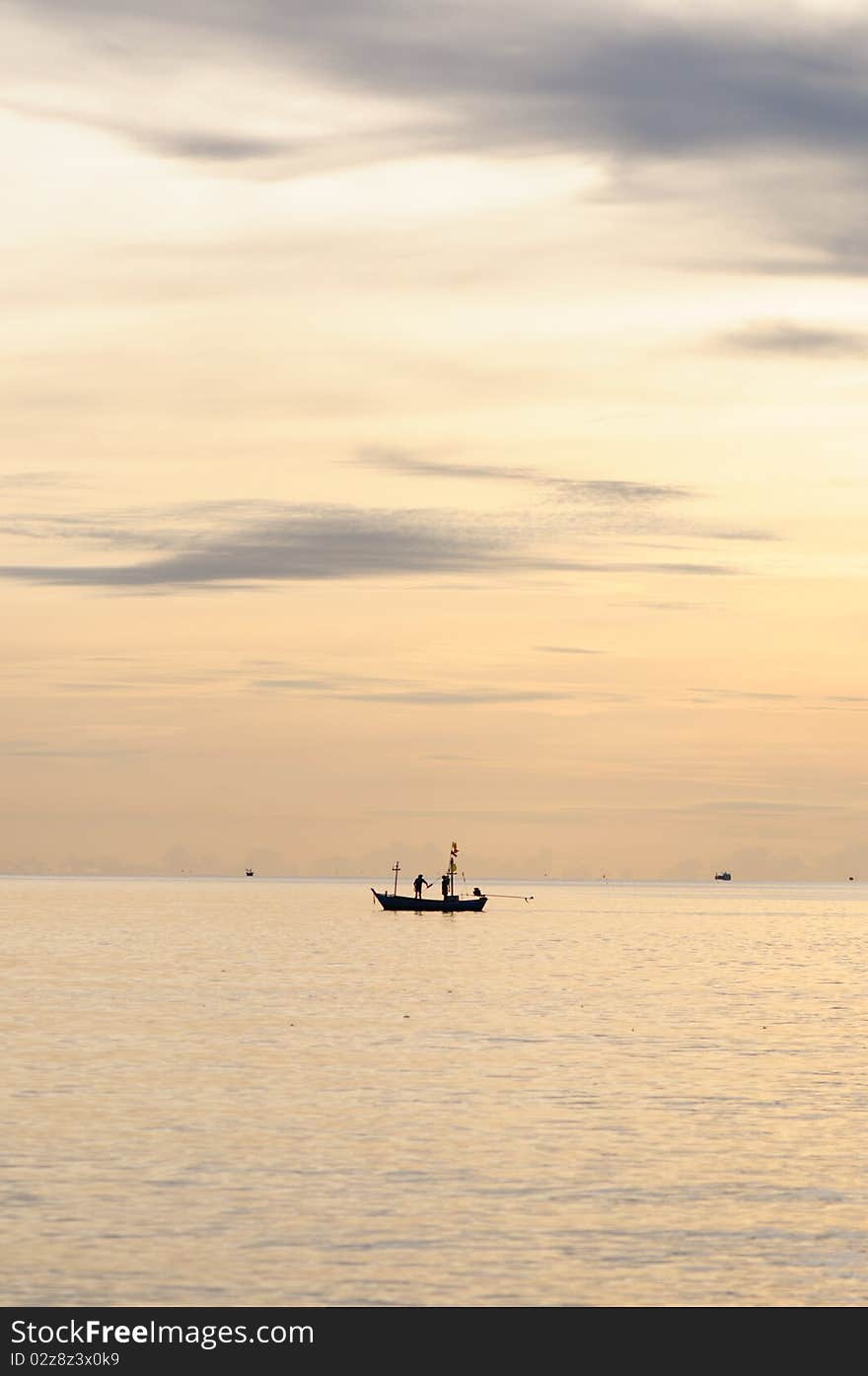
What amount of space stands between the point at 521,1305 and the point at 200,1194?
11224mm

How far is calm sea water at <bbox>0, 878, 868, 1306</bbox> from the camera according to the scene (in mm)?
34062

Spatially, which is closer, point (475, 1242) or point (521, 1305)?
point (521, 1305)

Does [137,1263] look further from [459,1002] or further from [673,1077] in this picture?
[459,1002]

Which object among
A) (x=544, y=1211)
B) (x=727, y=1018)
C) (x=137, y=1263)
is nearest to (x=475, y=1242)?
(x=544, y=1211)

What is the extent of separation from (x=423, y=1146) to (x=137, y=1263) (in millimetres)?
14537

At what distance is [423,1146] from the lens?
4794 cm

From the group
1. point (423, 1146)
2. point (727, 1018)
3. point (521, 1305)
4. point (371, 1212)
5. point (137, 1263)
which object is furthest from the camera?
point (727, 1018)

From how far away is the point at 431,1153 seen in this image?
154 feet

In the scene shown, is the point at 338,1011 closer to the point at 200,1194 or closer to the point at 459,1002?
the point at 459,1002

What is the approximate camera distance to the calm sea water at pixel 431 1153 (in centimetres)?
3406
